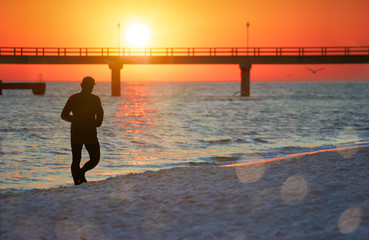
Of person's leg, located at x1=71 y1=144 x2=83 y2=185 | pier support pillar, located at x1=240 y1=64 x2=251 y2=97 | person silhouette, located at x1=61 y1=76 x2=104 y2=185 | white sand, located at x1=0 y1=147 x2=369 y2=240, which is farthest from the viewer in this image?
pier support pillar, located at x1=240 y1=64 x2=251 y2=97

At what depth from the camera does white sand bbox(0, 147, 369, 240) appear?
500 cm

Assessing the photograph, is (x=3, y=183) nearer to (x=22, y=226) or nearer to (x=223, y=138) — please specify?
(x=22, y=226)

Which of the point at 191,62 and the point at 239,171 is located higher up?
the point at 191,62

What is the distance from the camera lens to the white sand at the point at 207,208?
16.4 feet

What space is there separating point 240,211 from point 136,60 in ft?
160

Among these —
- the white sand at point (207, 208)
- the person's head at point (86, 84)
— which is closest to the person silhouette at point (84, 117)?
the person's head at point (86, 84)

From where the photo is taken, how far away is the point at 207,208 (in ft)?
18.7

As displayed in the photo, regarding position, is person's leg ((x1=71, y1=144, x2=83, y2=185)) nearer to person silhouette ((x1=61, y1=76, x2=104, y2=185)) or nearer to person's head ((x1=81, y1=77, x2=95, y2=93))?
person silhouette ((x1=61, y1=76, x2=104, y2=185))

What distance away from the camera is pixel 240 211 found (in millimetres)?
5535

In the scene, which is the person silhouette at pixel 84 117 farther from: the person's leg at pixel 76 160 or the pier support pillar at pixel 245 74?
the pier support pillar at pixel 245 74

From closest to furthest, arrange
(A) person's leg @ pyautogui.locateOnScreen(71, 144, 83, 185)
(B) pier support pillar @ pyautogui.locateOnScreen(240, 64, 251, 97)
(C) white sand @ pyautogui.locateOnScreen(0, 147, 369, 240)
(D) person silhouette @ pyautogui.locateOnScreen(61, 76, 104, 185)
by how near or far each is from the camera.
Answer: (C) white sand @ pyautogui.locateOnScreen(0, 147, 369, 240) → (D) person silhouette @ pyautogui.locateOnScreen(61, 76, 104, 185) → (A) person's leg @ pyautogui.locateOnScreen(71, 144, 83, 185) → (B) pier support pillar @ pyautogui.locateOnScreen(240, 64, 251, 97)

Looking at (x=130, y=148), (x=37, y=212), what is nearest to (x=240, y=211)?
(x=37, y=212)

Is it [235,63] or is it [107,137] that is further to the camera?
[235,63]

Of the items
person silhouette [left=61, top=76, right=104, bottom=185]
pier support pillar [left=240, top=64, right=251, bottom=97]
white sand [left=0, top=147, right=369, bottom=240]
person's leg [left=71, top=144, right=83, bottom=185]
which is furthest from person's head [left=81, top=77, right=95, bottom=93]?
pier support pillar [left=240, top=64, right=251, bottom=97]
